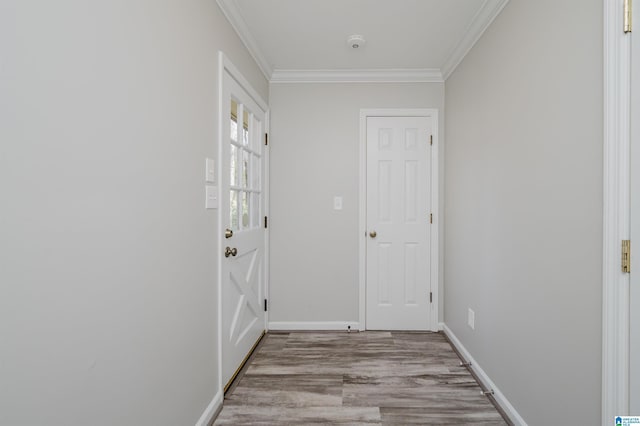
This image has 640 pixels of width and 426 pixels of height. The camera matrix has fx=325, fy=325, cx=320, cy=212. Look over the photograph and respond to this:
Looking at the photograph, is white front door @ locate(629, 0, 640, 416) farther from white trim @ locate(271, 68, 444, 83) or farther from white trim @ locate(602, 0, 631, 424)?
white trim @ locate(271, 68, 444, 83)

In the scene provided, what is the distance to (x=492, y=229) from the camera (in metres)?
2.14

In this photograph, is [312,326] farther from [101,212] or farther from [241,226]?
[101,212]

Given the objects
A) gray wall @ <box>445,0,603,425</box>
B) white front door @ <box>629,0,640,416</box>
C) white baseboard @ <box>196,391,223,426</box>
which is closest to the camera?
white front door @ <box>629,0,640,416</box>

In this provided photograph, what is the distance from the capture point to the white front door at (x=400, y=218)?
3217 mm

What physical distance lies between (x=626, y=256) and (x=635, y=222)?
0.40ft

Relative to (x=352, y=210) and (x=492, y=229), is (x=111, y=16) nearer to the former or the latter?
(x=492, y=229)

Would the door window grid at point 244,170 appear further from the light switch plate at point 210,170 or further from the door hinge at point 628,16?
the door hinge at point 628,16

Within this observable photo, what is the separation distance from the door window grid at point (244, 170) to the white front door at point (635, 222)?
1994mm

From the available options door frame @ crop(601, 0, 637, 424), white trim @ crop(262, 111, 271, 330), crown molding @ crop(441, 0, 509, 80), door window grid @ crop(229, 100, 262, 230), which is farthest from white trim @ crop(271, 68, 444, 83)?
door frame @ crop(601, 0, 637, 424)

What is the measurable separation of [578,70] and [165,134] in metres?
1.78

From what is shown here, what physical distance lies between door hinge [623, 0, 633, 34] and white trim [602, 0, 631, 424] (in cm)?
1

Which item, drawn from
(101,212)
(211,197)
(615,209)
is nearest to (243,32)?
(211,197)

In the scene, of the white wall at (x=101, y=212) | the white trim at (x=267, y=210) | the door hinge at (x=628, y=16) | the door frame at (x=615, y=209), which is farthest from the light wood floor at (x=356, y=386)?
the door hinge at (x=628, y=16)

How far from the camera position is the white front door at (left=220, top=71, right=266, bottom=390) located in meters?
2.10
